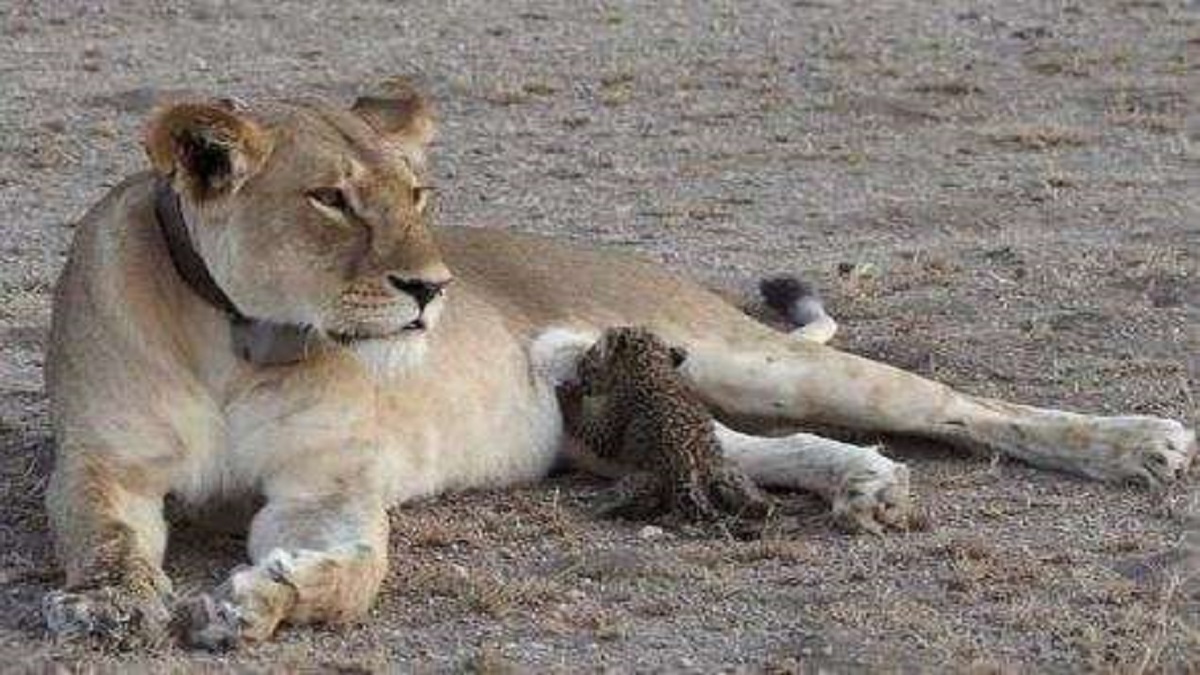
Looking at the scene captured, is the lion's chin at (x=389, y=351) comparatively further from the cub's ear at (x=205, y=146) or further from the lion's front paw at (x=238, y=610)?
the lion's front paw at (x=238, y=610)

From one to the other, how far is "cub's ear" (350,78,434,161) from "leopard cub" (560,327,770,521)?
23.8 inches

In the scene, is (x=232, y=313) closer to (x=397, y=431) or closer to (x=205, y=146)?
(x=205, y=146)

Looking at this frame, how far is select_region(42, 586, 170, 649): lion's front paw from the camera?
12.1ft

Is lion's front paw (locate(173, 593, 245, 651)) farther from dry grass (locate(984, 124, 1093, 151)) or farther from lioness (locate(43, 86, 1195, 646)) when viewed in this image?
dry grass (locate(984, 124, 1093, 151))

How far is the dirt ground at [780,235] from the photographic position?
12.9 ft

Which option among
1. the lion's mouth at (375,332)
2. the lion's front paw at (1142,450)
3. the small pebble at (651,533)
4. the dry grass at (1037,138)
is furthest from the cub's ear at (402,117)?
the dry grass at (1037,138)

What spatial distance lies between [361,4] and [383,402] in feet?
23.7

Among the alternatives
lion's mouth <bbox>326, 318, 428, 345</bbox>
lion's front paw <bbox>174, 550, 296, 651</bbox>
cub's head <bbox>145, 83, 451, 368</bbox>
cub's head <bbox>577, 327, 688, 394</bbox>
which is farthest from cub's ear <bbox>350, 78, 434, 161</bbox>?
lion's front paw <bbox>174, 550, 296, 651</bbox>

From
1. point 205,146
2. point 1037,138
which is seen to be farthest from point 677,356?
point 1037,138

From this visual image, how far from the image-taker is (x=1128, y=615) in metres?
3.94

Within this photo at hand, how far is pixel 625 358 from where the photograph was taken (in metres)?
4.82

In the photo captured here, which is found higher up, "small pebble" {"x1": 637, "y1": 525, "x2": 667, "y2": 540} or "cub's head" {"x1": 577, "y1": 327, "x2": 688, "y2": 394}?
"cub's head" {"x1": 577, "y1": 327, "x2": 688, "y2": 394}

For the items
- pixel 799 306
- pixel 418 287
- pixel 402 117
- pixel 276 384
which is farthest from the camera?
pixel 799 306

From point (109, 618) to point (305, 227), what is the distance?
2.18ft
